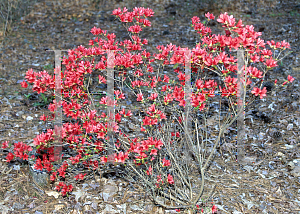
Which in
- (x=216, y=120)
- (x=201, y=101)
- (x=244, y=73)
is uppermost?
(x=244, y=73)

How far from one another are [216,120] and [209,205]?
165 centimetres

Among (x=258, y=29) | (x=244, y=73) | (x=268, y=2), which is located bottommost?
(x=244, y=73)

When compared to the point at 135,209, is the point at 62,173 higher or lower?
higher

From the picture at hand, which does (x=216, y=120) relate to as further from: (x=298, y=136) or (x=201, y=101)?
(x=201, y=101)

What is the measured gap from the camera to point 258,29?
24.0ft

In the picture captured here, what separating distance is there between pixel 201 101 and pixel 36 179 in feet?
6.68

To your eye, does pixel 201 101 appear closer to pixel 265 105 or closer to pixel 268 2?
pixel 265 105

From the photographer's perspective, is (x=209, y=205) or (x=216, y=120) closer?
(x=209, y=205)

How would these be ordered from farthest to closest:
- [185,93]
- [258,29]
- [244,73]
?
[258,29]
[185,93]
[244,73]

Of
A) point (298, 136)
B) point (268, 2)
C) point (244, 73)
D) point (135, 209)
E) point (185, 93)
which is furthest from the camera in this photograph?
point (268, 2)

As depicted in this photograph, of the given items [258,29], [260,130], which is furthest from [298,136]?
[258,29]

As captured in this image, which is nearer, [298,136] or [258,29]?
[298,136]

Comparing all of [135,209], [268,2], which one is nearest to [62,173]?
[135,209]

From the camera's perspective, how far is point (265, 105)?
480 cm
